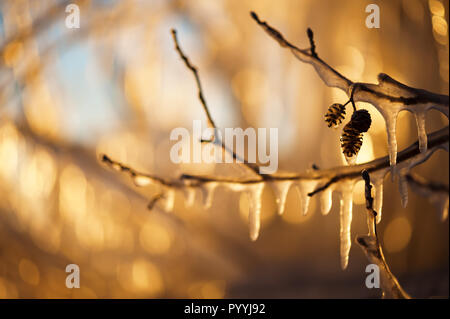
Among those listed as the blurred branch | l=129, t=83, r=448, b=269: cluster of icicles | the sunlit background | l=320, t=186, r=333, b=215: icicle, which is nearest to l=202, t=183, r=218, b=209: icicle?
l=129, t=83, r=448, b=269: cluster of icicles

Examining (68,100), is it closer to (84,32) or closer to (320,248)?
(84,32)

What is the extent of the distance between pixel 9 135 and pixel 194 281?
2.30ft

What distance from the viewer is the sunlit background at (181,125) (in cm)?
90

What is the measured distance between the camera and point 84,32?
3.18 ft

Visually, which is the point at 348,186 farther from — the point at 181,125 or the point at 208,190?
the point at 181,125

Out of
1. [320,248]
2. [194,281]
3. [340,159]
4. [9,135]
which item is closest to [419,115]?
[340,159]

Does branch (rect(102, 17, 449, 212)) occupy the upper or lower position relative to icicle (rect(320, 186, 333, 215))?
upper

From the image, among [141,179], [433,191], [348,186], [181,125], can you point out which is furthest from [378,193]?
[181,125]

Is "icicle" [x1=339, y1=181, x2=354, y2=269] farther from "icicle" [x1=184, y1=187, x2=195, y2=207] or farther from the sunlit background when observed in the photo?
the sunlit background

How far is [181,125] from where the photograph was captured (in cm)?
94

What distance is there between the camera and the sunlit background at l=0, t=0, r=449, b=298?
902 millimetres

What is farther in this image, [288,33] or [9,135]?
[9,135]

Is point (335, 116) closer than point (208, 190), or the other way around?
point (335, 116)

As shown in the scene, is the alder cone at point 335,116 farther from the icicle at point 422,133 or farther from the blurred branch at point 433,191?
the blurred branch at point 433,191
